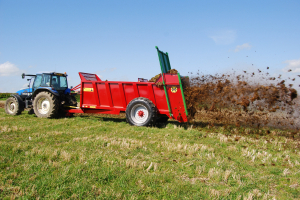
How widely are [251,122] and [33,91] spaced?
33.2 feet

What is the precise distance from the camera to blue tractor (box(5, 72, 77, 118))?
10.2 meters

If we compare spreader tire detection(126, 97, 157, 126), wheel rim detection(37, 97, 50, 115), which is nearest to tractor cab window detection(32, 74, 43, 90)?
wheel rim detection(37, 97, 50, 115)

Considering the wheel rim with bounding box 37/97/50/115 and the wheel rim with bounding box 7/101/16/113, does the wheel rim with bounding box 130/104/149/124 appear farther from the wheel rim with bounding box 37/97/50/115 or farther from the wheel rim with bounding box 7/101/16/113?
the wheel rim with bounding box 7/101/16/113

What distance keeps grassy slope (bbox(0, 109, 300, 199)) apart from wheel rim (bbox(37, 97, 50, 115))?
181 inches

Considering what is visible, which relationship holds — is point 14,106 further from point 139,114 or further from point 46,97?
point 139,114

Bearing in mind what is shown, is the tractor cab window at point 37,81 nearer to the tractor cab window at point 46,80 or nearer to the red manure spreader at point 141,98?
the tractor cab window at point 46,80

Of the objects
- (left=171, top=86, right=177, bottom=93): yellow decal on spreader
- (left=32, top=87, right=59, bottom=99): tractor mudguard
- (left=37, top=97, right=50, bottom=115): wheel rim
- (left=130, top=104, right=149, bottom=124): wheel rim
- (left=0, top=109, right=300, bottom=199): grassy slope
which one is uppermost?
(left=32, top=87, right=59, bottom=99): tractor mudguard

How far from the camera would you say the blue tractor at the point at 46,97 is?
33.5ft

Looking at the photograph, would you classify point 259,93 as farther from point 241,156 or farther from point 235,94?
point 241,156

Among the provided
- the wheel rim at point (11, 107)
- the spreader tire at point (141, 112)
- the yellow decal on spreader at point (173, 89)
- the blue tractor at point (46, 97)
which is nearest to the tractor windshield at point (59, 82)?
the blue tractor at point (46, 97)

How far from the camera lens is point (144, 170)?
12.6 ft

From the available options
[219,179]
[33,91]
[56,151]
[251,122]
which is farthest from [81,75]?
[219,179]

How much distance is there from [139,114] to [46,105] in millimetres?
5064

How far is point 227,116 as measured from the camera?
7.52 metres
